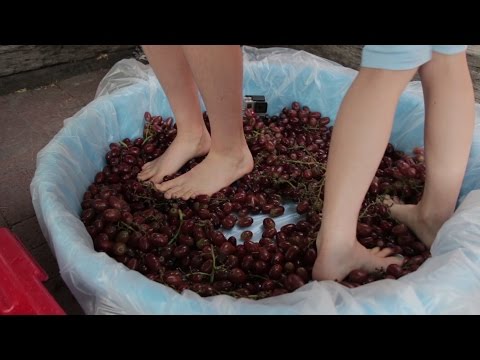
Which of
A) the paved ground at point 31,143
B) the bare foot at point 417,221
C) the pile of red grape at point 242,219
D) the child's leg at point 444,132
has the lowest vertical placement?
the paved ground at point 31,143

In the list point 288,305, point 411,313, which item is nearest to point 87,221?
point 288,305

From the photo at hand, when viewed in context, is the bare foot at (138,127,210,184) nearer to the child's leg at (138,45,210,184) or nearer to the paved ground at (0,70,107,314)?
the child's leg at (138,45,210,184)

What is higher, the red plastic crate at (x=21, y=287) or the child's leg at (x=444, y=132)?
the child's leg at (x=444, y=132)

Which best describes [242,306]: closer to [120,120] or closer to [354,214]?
[354,214]

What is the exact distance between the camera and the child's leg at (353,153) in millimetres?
837

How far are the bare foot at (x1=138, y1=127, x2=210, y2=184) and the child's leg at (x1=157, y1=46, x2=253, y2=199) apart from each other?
0.06m

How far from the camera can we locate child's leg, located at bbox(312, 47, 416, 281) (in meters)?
0.84

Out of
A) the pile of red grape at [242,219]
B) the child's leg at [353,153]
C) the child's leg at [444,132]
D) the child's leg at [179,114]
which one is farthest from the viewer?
Answer: the child's leg at [179,114]

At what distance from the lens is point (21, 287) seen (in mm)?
933

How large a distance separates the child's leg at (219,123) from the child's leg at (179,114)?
3.2 inches

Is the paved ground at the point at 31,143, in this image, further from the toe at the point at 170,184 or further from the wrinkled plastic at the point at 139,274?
the toe at the point at 170,184

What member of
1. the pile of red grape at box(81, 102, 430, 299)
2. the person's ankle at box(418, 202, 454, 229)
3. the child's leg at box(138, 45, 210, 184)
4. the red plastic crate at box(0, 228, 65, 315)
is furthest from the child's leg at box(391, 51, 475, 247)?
the red plastic crate at box(0, 228, 65, 315)

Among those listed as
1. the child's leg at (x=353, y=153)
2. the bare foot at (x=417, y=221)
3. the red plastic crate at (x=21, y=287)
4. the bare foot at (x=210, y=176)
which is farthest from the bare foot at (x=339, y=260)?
the red plastic crate at (x=21, y=287)

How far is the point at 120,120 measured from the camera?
5.29ft
